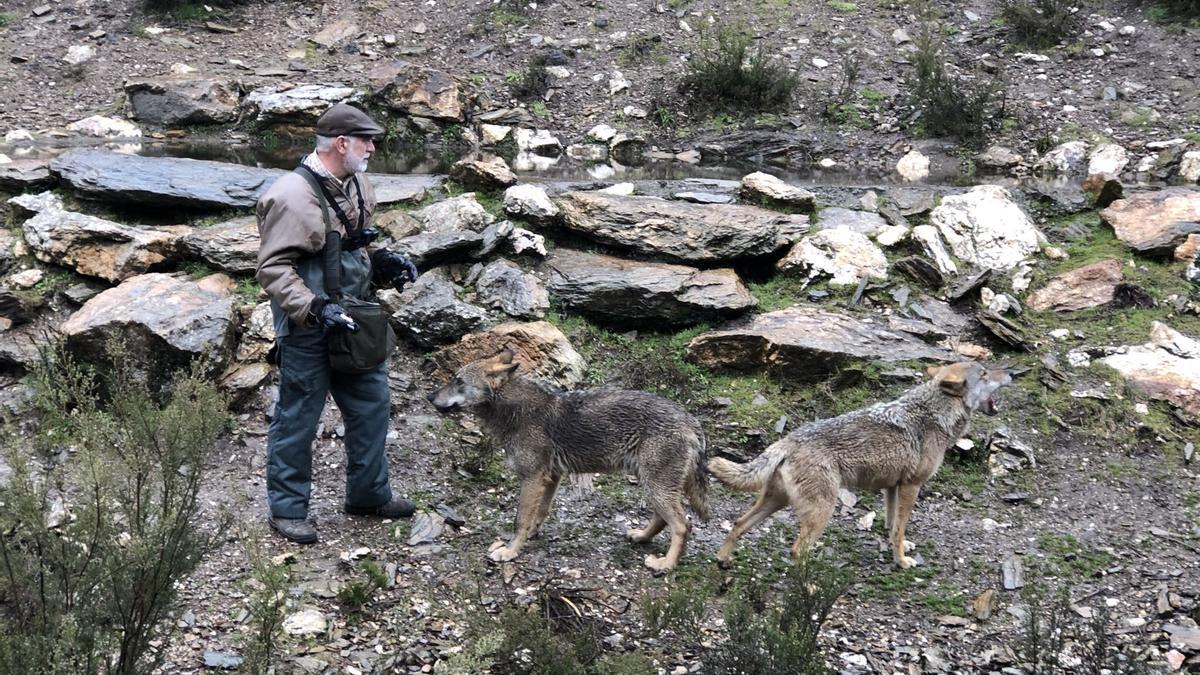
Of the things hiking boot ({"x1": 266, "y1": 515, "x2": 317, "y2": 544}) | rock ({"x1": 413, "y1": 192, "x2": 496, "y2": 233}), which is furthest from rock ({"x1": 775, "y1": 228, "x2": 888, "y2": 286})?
hiking boot ({"x1": 266, "y1": 515, "x2": 317, "y2": 544})

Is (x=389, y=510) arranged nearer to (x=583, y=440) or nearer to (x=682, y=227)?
(x=583, y=440)

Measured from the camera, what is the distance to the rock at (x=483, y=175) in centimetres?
1032

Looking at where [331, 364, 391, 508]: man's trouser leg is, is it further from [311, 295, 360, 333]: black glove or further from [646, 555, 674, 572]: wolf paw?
[646, 555, 674, 572]: wolf paw

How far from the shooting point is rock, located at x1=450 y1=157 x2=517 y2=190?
10320mm

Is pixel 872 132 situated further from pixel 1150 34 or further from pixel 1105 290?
pixel 1105 290

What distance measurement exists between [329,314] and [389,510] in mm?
1524

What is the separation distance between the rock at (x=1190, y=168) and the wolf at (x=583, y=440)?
8573 mm

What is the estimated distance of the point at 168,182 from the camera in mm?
9945

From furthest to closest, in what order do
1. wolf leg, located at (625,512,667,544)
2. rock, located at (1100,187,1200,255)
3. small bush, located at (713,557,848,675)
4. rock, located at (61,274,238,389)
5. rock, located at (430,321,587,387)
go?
1. rock, located at (1100,187,1200,255)
2. rock, located at (430,321,587,387)
3. rock, located at (61,274,238,389)
4. wolf leg, located at (625,512,667,544)
5. small bush, located at (713,557,848,675)

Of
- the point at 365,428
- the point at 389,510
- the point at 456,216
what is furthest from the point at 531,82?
the point at 389,510

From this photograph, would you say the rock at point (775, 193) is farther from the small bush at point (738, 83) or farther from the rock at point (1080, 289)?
the small bush at point (738, 83)

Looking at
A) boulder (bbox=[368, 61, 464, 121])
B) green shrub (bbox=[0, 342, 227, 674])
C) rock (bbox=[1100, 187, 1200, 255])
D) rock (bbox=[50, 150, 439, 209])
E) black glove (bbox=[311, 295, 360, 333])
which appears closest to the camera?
green shrub (bbox=[0, 342, 227, 674])

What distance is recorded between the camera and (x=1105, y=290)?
9.16 m

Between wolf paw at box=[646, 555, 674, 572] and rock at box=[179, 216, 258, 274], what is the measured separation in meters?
4.61
